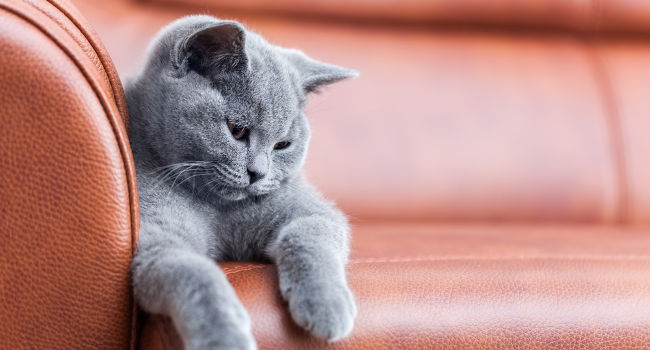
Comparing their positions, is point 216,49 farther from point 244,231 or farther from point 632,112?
point 632,112

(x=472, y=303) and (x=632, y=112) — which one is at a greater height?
(x=632, y=112)

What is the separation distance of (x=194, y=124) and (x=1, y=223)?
0.32 m

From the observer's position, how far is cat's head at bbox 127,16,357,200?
0.92m

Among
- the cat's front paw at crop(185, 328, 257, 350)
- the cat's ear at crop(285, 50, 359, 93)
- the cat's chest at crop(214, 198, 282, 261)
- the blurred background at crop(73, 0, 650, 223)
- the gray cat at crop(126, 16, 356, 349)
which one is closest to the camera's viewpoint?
the cat's front paw at crop(185, 328, 257, 350)

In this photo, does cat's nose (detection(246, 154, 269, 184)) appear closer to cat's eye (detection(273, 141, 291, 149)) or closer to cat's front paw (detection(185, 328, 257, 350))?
cat's eye (detection(273, 141, 291, 149))

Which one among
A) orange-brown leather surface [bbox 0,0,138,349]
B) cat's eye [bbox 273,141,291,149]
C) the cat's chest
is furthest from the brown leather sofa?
cat's eye [bbox 273,141,291,149]

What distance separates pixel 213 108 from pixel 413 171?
83cm

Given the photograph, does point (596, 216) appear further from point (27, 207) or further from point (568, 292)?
point (27, 207)

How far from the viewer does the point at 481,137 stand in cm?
168

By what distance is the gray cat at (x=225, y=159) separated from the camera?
0.85 meters

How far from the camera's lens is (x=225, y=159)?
3.05 ft

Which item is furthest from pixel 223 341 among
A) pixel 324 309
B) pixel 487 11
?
pixel 487 11

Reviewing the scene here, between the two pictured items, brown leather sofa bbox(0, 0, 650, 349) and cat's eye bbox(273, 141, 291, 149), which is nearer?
brown leather sofa bbox(0, 0, 650, 349)

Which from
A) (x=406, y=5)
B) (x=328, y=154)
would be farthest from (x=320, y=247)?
(x=406, y=5)
